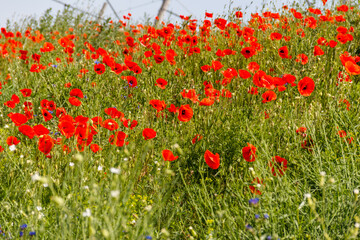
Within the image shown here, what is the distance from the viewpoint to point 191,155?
2158 mm

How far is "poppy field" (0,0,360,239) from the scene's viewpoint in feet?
4.64

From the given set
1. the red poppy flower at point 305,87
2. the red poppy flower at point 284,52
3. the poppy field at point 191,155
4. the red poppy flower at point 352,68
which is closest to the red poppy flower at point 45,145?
the poppy field at point 191,155

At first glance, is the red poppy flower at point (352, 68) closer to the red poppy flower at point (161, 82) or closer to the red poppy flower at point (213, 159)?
the red poppy flower at point (213, 159)

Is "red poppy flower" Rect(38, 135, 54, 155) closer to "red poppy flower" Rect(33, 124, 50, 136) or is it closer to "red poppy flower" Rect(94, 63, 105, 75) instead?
"red poppy flower" Rect(33, 124, 50, 136)

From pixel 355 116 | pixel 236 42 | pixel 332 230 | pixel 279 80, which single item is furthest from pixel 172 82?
pixel 332 230

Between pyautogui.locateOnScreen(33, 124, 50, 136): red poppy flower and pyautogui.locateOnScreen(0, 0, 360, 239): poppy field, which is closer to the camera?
pyautogui.locateOnScreen(0, 0, 360, 239): poppy field

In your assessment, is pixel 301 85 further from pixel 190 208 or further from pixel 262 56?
pixel 262 56

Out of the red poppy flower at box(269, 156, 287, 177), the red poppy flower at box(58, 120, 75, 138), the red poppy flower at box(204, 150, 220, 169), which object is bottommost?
the red poppy flower at box(58, 120, 75, 138)

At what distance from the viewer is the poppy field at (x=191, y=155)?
4.64 ft

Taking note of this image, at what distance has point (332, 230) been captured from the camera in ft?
4.84

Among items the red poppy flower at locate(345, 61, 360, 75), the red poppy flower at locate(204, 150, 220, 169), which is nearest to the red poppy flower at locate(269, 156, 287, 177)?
the red poppy flower at locate(204, 150, 220, 169)

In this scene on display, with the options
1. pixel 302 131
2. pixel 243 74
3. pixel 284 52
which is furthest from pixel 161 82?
pixel 302 131

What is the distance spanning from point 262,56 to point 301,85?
166 cm

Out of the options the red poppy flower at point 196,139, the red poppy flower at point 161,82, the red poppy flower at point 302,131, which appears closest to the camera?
the red poppy flower at point 302,131
